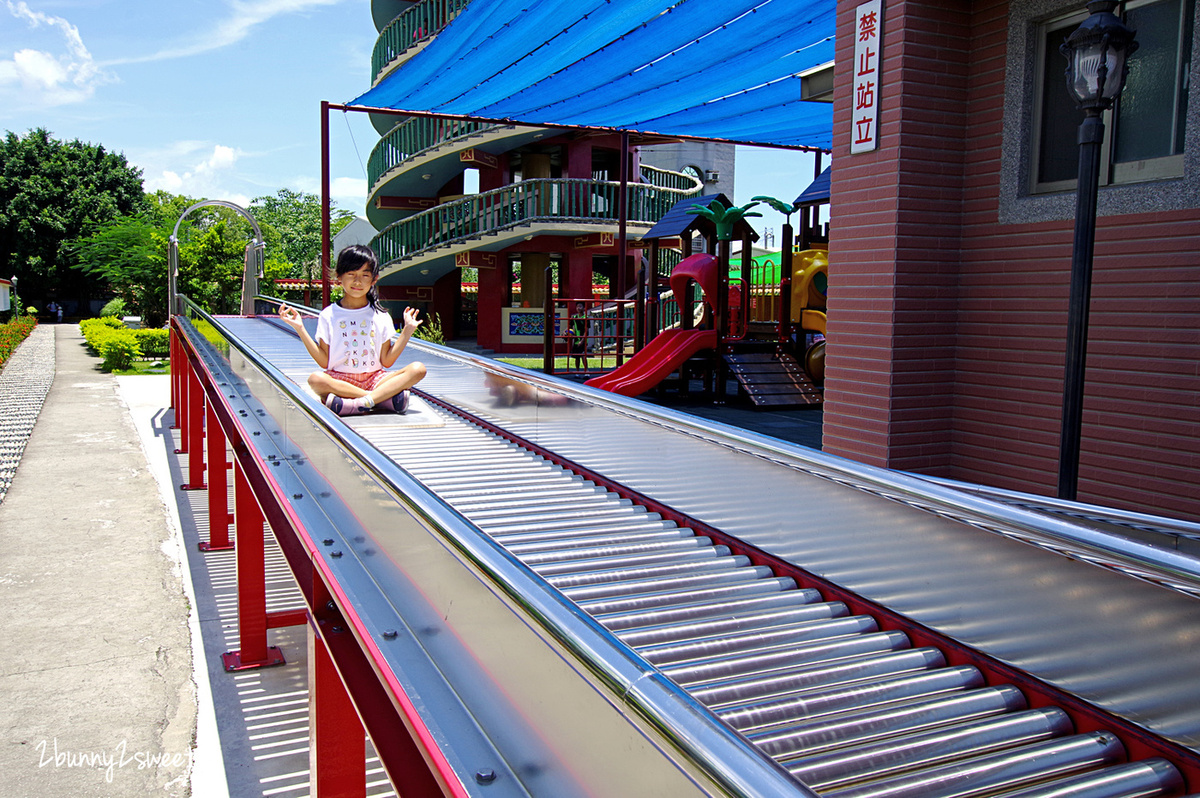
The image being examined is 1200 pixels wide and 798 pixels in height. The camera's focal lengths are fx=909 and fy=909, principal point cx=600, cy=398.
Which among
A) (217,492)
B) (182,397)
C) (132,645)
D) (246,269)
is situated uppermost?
(246,269)

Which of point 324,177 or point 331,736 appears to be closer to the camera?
point 331,736

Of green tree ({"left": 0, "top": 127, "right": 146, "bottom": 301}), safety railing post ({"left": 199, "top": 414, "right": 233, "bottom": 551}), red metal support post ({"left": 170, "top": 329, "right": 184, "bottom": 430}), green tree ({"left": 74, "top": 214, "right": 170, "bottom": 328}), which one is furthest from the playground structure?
green tree ({"left": 0, "top": 127, "right": 146, "bottom": 301})

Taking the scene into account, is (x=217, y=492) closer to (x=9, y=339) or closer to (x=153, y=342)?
(x=9, y=339)

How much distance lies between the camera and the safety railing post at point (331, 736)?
3.38 meters

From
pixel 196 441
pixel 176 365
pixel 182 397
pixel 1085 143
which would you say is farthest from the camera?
pixel 176 365

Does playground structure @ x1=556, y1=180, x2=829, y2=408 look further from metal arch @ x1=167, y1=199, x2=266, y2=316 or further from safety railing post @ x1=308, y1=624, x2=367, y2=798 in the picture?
safety railing post @ x1=308, y1=624, x2=367, y2=798

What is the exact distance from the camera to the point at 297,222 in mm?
73125

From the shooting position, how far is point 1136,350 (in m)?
5.09

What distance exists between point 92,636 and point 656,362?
7.86 metres

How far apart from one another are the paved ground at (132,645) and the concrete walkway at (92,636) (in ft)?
0.04

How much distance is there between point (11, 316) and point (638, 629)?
1737 inches

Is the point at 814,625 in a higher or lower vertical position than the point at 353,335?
lower

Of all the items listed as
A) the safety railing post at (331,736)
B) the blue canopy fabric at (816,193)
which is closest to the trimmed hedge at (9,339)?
the blue canopy fabric at (816,193)

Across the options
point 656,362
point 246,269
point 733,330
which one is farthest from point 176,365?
point 733,330
